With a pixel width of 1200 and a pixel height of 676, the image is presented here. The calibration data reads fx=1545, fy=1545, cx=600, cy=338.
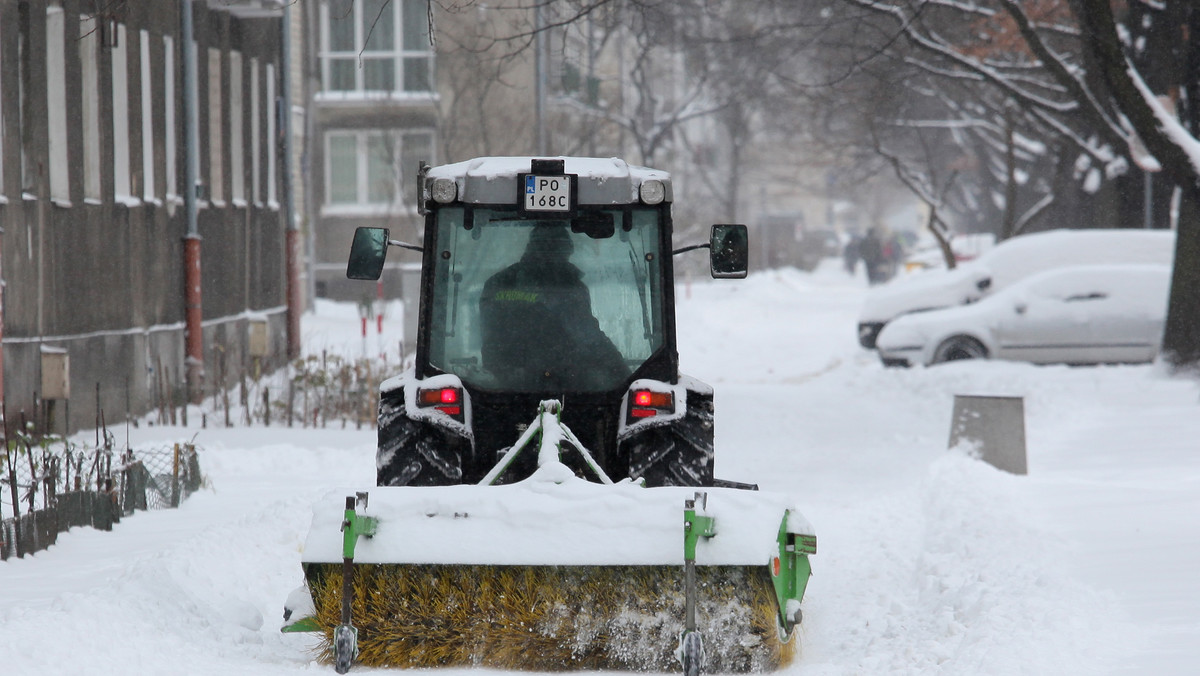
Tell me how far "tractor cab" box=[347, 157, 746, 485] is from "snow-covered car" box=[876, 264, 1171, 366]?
14323mm

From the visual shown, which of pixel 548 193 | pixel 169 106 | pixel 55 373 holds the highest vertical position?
pixel 169 106

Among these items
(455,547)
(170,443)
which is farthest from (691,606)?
(170,443)

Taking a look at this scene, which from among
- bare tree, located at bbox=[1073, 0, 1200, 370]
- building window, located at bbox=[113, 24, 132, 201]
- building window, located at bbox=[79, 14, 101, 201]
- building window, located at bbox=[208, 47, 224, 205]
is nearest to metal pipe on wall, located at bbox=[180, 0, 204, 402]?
building window, located at bbox=[113, 24, 132, 201]

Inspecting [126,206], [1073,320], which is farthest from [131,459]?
[1073,320]

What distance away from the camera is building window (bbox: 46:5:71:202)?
14.2m

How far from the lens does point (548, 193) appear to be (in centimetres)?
695

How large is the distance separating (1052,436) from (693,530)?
33.9 ft

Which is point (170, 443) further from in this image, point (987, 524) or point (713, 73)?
point (713, 73)

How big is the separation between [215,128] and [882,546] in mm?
12682

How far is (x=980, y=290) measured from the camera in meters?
22.5

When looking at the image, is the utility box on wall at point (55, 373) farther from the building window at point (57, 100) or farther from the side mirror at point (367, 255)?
the side mirror at point (367, 255)

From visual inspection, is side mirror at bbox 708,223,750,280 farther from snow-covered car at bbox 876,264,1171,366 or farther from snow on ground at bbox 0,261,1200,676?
snow-covered car at bbox 876,264,1171,366

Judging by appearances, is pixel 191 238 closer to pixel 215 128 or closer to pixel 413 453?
pixel 215 128

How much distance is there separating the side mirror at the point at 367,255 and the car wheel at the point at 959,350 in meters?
14.9
